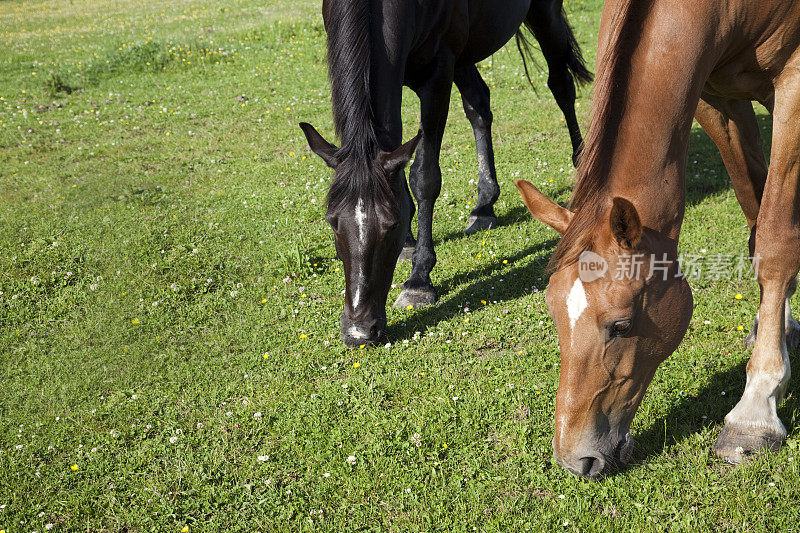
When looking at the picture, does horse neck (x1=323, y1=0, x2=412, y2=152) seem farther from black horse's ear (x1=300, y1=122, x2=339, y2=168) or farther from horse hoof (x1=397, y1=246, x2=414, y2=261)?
horse hoof (x1=397, y1=246, x2=414, y2=261)

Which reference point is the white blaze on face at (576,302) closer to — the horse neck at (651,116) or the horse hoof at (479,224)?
the horse neck at (651,116)

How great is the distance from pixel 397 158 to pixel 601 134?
1.67 m

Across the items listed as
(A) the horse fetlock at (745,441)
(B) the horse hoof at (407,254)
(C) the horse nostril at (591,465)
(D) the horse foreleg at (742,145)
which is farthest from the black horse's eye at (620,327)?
(B) the horse hoof at (407,254)

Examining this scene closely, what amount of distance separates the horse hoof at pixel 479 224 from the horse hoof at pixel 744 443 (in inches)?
139

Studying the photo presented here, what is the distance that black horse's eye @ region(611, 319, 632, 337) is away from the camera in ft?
9.65

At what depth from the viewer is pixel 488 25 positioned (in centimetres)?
603

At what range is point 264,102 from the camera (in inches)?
444

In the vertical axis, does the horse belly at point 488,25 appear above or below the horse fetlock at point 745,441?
above

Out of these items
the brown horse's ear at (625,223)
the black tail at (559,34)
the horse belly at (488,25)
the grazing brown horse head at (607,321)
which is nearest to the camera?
the brown horse's ear at (625,223)

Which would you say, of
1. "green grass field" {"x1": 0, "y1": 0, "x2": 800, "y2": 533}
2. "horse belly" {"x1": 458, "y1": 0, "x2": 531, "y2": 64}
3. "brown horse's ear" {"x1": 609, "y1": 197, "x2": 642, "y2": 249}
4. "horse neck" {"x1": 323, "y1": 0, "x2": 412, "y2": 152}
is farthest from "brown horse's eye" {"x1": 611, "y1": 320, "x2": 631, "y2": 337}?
"horse belly" {"x1": 458, "y1": 0, "x2": 531, "y2": 64}

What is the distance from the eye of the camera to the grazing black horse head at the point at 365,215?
→ 4.33 meters

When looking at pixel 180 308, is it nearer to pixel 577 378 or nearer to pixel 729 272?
pixel 577 378

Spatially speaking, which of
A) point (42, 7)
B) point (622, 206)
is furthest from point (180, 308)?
point (42, 7)

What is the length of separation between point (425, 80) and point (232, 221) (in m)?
2.86
